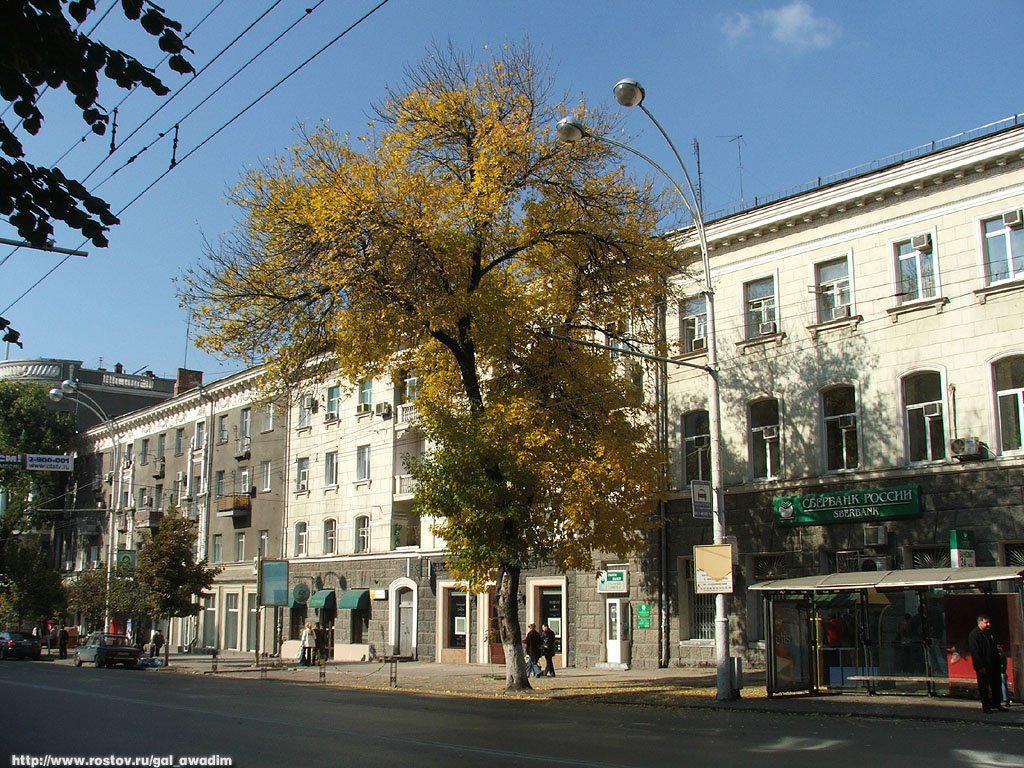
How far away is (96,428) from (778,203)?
54.9 metres

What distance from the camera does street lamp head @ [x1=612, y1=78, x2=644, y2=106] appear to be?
18.7 m

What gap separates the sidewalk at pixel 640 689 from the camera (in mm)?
18422

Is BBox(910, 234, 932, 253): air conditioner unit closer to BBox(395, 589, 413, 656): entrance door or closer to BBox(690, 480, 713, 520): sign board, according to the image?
BBox(690, 480, 713, 520): sign board

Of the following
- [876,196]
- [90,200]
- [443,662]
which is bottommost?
[443,662]

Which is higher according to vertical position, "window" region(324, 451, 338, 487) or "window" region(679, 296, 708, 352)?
"window" region(679, 296, 708, 352)

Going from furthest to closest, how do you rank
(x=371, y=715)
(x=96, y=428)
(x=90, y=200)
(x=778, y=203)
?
1. (x=96, y=428)
2. (x=778, y=203)
3. (x=371, y=715)
4. (x=90, y=200)

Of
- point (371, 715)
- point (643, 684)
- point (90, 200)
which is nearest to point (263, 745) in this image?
point (371, 715)

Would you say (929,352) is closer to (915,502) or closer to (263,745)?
(915,502)

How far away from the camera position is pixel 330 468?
46094 mm

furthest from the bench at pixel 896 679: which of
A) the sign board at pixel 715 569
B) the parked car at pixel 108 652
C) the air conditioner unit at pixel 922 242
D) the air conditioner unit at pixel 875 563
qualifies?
the parked car at pixel 108 652

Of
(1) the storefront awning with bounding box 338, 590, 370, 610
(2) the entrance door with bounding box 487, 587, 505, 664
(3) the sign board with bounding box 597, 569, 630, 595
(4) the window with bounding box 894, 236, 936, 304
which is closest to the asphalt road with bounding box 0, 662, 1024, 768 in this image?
(3) the sign board with bounding box 597, 569, 630, 595

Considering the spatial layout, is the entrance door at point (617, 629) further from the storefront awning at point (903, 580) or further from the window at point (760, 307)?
the storefront awning at point (903, 580)

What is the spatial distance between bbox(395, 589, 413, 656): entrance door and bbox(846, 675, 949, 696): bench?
72.1 feet

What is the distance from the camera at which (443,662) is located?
38156 mm
